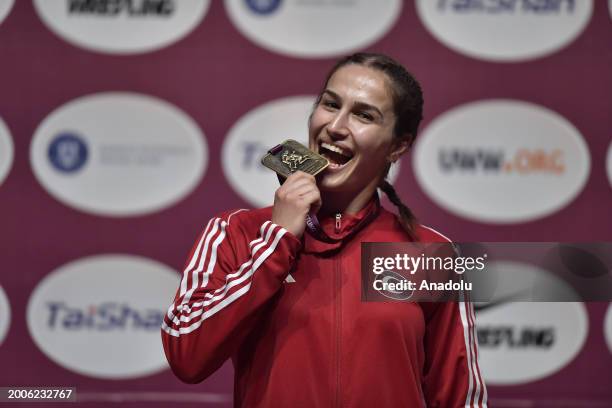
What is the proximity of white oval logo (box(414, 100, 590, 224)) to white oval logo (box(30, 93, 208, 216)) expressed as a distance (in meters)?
0.67

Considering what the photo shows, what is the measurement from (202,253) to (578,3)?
1.38m

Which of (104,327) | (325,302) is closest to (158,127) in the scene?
(104,327)

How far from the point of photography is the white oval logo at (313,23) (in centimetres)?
201

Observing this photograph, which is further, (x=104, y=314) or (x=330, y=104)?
(x=104, y=314)

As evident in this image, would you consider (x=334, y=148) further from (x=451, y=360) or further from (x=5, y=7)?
(x=5, y=7)

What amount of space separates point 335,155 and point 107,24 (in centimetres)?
99

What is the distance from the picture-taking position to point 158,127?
200 cm

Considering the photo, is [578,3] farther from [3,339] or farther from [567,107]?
[3,339]

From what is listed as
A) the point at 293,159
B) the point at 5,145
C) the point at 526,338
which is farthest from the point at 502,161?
the point at 5,145

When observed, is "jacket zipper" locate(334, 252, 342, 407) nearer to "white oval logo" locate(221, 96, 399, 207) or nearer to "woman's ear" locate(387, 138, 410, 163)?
"woman's ear" locate(387, 138, 410, 163)

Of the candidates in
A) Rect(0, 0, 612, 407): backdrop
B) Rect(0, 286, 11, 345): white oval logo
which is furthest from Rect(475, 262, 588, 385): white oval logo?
Rect(0, 286, 11, 345): white oval logo

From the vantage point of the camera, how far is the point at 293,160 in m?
1.24

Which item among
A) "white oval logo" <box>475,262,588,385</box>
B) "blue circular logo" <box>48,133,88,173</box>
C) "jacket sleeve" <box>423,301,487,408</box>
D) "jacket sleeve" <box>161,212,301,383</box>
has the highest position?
"blue circular logo" <box>48,133,88,173</box>

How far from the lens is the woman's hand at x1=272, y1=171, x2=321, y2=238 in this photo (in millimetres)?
1172
